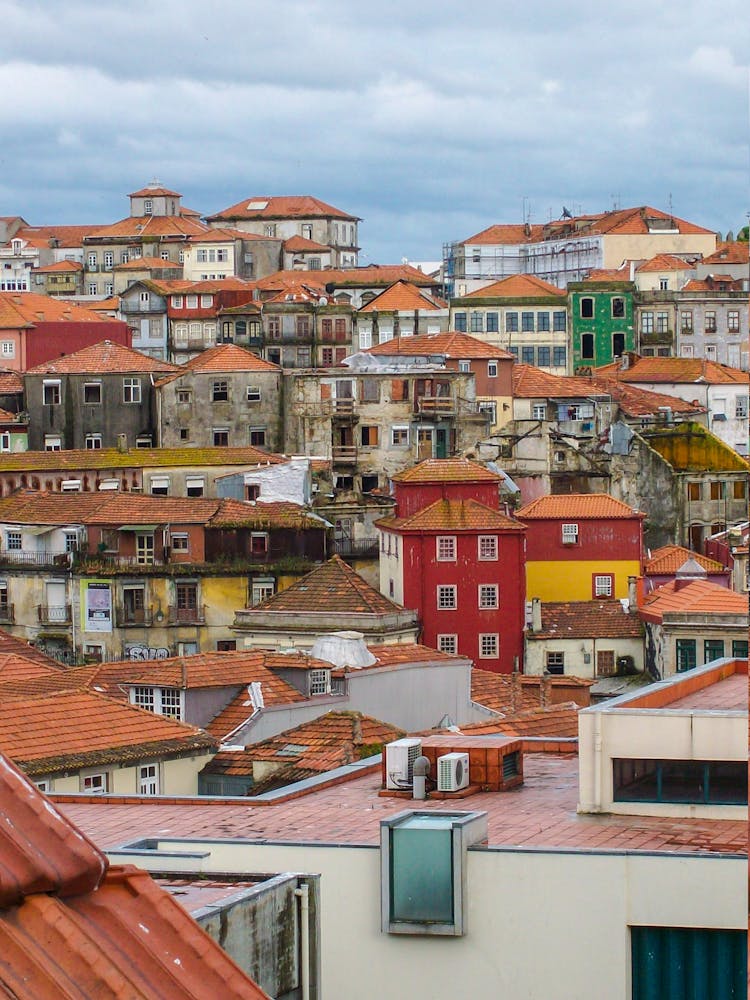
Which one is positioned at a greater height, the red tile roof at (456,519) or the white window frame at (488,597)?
the red tile roof at (456,519)

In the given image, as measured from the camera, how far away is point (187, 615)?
62969 millimetres

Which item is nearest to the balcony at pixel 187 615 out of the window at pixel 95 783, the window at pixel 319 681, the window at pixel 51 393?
the window at pixel 319 681

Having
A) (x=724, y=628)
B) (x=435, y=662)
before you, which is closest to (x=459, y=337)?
(x=724, y=628)

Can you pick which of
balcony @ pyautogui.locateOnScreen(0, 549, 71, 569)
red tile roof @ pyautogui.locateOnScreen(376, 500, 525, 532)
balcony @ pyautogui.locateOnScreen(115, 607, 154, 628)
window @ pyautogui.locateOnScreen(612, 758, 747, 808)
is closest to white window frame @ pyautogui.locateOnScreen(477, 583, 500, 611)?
red tile roof @ pyautogui.locateOnScreen(376, 500, 525, 532)

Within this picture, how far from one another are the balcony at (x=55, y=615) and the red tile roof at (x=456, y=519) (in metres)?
8.73

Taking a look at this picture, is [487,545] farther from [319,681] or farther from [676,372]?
[676,372]

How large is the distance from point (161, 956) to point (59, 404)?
74.0m

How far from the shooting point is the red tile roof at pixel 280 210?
508ft

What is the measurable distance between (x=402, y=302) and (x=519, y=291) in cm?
689

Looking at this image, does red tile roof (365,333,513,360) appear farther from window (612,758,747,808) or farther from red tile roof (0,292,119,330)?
window (612,758,747,808)

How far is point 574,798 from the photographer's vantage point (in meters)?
25.4

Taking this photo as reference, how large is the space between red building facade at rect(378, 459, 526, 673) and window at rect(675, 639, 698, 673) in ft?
18.5

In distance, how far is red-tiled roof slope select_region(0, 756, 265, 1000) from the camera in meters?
6.52

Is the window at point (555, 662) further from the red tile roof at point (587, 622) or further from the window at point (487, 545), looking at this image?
the window at point (487, 545)
